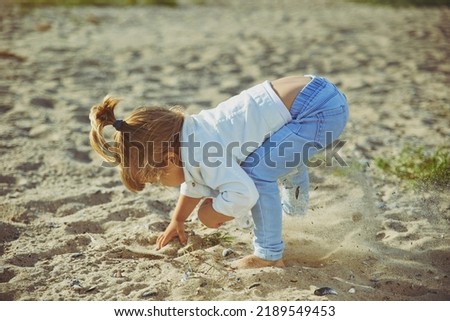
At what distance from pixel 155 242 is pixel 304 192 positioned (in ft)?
2.35

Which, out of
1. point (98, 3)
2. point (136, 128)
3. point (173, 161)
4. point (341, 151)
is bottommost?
point (341, 151)

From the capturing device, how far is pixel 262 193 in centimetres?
229

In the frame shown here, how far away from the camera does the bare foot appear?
2.33 m

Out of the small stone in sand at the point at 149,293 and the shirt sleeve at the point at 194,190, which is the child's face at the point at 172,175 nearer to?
the shirt sleeve at the point at 194,190

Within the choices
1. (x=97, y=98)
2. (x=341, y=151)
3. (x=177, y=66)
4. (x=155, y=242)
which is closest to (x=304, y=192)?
(x=155, y=242)

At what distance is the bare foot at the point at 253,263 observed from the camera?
2.33 m

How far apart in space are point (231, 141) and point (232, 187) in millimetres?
184

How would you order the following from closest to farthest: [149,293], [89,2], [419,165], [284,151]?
[149,293]
[284,151]
[419,165]
[89,2]

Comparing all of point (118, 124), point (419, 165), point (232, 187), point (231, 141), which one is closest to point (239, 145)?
point (231, 141)

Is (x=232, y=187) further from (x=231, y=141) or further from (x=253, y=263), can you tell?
(x=253, y=263)

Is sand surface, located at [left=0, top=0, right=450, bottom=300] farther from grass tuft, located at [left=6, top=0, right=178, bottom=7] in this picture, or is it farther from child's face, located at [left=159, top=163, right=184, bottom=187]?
grass tuft, located at [left=6, top=0, right=178, bottom=7]

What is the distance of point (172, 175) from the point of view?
234cm

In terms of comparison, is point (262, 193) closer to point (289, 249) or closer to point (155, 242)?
point (289, 249)

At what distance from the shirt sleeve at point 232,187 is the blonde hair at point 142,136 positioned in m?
0.18
